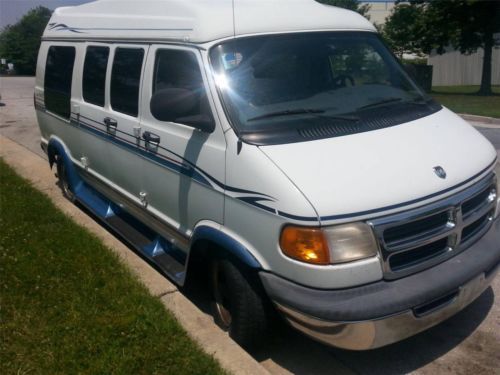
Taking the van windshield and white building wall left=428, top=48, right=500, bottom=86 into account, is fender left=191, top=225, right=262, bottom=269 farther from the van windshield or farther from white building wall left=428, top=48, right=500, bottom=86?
white building wall left=428, top=48, right=500, bottom=86

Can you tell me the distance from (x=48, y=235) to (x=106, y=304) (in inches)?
66.9

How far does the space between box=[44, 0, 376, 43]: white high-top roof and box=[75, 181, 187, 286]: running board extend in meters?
1.65

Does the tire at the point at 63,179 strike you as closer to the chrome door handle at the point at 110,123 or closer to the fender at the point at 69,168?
the fender at the point at 69,168

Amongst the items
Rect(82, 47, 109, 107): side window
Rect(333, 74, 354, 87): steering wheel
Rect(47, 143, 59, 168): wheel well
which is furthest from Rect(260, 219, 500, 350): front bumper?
Rect(47, 143, 59, 168): wheel well

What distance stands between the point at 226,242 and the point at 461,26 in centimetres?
2334

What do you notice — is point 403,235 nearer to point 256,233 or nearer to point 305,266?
point 305,266

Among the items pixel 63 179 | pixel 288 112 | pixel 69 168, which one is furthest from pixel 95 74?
pixel 288 112

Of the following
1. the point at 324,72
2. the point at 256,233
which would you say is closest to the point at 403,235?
the point at 256,233

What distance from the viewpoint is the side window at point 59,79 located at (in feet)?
20.7

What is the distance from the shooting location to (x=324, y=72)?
4.19 metres

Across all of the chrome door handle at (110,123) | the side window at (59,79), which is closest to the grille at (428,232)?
the chrome door handle at (110,123)

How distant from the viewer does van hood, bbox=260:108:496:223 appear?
10.3 ft

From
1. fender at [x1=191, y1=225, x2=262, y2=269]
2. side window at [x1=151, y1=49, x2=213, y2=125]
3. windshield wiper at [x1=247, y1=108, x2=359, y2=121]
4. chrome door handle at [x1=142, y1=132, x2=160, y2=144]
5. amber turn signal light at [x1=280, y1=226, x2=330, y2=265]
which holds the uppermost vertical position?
side window at [x1=151, y1=49, x2=213, y2=125]

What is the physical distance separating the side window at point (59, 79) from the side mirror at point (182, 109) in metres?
2.86
